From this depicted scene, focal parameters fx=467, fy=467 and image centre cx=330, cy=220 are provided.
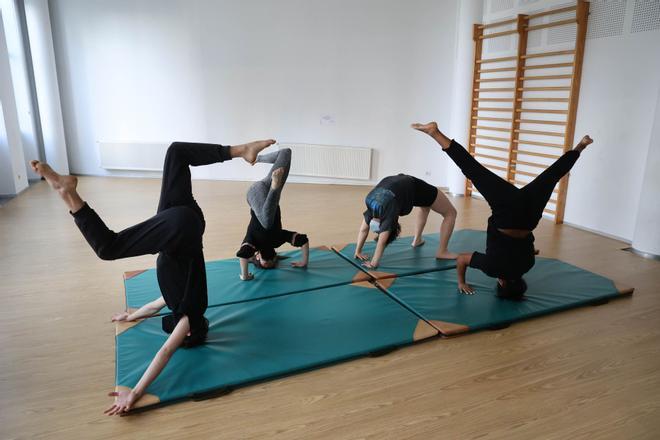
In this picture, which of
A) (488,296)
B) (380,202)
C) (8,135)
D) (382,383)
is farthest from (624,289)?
(8,135)

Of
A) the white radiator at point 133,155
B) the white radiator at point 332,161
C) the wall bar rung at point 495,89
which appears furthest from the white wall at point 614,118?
the white radiator at point 133,155

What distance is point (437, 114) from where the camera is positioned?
6.99 m

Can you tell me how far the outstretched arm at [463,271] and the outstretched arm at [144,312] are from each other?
1972 millimetres

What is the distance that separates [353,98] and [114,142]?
3.82 meters

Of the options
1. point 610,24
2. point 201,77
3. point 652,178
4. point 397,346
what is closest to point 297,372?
point 397,346

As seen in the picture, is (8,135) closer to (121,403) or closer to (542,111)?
(121,403)

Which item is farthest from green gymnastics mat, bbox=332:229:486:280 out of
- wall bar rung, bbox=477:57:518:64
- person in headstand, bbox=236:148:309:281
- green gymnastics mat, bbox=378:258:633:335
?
wall bar rung, bbox=477:57:518:64

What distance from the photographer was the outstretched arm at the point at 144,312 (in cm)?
281

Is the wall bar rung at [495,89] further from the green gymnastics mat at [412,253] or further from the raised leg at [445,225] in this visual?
the raised leg at [445,225]

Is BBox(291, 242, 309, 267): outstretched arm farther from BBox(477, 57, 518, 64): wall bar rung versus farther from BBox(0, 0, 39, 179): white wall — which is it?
BBox(0, 0, 39, 179): white wall

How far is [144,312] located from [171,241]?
906mm

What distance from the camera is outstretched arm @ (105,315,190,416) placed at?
82.0 inches

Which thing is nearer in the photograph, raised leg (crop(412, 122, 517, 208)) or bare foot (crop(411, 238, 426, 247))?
raised leg (crop(412, 122, 517, 208))

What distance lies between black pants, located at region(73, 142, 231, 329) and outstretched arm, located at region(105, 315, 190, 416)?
0.09m
